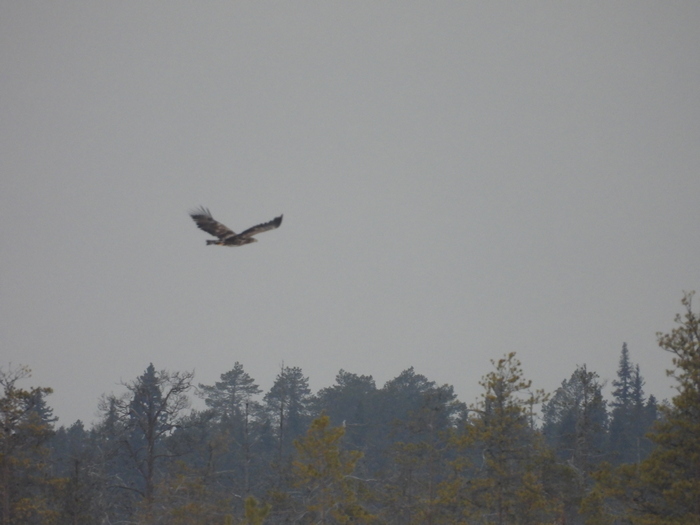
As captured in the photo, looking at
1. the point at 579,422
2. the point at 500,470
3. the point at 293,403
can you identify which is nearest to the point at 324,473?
the point at 500,470

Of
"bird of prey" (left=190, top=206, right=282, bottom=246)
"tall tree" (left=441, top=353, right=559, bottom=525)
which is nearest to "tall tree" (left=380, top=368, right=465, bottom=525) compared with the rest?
"tall tree" (left=441, top=353, right=559, bottom=525)

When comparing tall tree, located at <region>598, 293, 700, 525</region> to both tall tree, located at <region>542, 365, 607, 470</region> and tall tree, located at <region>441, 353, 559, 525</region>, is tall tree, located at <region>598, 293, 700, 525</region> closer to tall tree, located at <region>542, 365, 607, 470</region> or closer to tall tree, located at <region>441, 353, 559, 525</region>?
tall tree, located at <region>441, 353, 559, 525</region>

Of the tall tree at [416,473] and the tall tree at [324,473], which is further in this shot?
the tall tree at [416,473]

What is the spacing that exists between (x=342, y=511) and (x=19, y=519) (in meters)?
14.1

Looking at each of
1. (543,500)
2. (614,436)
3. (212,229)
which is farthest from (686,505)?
(614,436)

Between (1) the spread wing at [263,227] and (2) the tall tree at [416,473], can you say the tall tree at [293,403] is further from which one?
(1) the spread wing at [263,227]

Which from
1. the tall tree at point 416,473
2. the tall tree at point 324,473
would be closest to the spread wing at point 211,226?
the tall tree at point 324,473

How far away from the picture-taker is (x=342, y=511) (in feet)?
102

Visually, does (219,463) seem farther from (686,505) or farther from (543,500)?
(686,505)

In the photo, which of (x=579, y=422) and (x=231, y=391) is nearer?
(x=579, y=422)

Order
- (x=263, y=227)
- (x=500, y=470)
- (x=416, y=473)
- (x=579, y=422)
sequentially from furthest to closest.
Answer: (x=416, y=473)
(x=579, y=422)
(x=500, y=470)
(x=263, y=227)

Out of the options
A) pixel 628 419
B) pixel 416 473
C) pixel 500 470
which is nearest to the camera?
pixel 500 470

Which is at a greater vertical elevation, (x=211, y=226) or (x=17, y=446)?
(x=211, y=226)

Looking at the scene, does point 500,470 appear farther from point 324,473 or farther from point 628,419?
point 628,419
